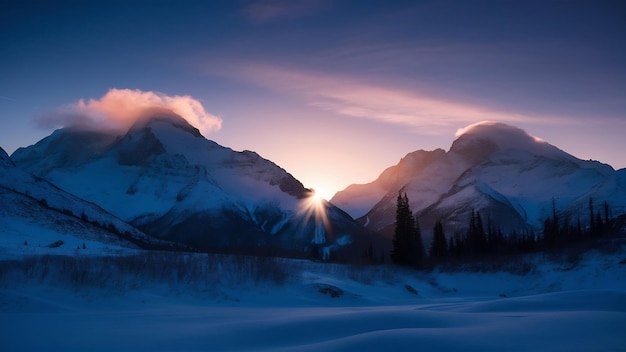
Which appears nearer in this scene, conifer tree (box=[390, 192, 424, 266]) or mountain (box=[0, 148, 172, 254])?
mountain (box=[0, 148, 172, 254])

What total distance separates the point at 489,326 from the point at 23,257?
31.4 m

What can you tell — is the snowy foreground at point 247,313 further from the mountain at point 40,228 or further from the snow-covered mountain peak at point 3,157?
the snow-covered mountain peak at point 3,157

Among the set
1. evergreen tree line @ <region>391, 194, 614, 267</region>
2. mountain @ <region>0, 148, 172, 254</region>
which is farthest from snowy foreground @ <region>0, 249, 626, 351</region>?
evergreen tree line @ <region>391, 194, 614, 267</region>

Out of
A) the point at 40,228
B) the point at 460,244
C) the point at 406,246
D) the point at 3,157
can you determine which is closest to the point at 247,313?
the point at 406,246

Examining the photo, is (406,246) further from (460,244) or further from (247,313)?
(247,313)

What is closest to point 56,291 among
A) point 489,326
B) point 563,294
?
point 489,326

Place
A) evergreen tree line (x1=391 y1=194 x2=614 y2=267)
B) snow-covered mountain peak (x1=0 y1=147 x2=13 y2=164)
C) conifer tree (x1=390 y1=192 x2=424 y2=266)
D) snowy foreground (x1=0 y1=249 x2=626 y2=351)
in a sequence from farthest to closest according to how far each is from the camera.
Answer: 1. snow-covered mountain peak (x1=0 y1=147 x2=13 y2=164)
2. evergreen tree line (x1=391 y1=194 x2=614 y2=267)
3. conifer tree (x1=390 y1=192 x2=424 y2=266)
4. snowy foreground (x1=0 y1=249 x2=626 y2=351)

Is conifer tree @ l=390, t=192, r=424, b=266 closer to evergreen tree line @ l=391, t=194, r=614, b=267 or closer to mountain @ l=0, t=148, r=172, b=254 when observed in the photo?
evergreen tree line @ l=391, t=194, r=614, b=267

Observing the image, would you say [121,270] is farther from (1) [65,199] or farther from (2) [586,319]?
(1) [65,199]

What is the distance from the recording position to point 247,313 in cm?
2552

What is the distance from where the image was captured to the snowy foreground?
1407 centimetres

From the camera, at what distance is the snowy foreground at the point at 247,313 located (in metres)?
14.1

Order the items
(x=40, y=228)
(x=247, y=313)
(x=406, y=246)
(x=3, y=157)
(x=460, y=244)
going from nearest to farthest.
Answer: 1. (x=247, y=313)
2. (x=40, y=228)
3. (x=406, y=246)
4. (x=460, y=244)
5. (x=3, y=157)

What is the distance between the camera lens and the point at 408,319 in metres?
Result: 18.1
